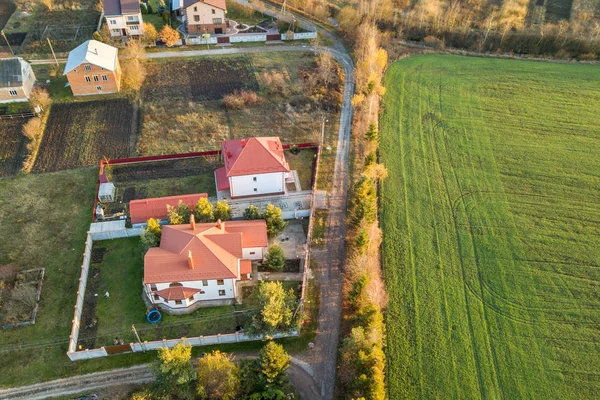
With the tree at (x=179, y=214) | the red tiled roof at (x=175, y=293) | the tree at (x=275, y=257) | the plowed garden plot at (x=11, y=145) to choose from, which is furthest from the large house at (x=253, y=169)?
the plowed garden plot at (x=11, y=145)

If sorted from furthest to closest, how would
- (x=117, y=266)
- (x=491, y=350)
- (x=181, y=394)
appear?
(x=117, y=266) → (x=491, y=350) → (x=181, y=394)

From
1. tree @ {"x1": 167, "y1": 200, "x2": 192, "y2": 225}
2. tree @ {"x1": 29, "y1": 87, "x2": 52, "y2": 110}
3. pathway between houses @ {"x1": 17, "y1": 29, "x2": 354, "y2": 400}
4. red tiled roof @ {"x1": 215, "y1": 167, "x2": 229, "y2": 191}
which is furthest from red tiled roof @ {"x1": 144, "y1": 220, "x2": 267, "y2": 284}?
tree @ {"x1": 29, "y1": 87, "x2": 52, "y2": 110}

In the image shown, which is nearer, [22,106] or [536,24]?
[22,106]

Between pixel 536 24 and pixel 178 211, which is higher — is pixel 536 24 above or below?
above

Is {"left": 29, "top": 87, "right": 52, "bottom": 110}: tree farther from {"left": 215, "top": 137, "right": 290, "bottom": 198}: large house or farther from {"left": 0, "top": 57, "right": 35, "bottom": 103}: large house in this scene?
{"left": 215, "top": 137, "right": 290, "bottom": 198}: large house

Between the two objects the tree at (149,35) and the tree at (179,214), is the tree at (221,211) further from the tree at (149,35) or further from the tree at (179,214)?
the tree at (149,35)

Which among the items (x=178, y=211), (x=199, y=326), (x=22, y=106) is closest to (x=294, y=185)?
(x=178, y=211)

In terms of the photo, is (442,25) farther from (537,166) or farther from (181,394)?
(181,394)
